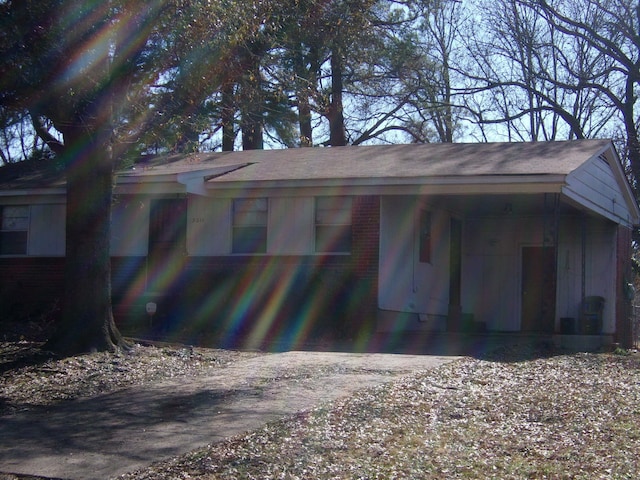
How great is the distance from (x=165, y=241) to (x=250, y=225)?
6.61 ft

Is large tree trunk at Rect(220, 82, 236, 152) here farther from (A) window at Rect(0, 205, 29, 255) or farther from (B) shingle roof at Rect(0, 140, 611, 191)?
(A) window at Rect(0, 205, 29, 255)

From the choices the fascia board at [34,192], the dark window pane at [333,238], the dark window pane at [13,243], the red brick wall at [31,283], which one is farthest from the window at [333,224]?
the dark window pane at [13,243]

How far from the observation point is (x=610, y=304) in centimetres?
1892

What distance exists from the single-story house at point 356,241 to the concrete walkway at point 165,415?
4.83m

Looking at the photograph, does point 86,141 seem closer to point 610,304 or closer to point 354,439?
point 354,439

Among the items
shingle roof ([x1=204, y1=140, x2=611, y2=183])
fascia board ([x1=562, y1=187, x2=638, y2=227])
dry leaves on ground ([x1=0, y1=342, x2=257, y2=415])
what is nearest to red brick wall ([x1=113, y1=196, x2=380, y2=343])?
shingle roof ([x1=204, y1=140, x2=611, y2=183])

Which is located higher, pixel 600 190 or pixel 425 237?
pixel 600 190

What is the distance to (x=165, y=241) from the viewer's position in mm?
17938

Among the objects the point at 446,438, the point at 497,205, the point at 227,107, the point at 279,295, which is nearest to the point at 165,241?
the point at 279,295

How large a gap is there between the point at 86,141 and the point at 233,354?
381 centimetres

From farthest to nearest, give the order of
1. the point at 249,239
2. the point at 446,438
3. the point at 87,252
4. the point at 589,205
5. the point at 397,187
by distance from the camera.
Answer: the point at 249,239 < the point at 589,205 < the point at 397,187 < the point at 87,252 < the point at 446,438

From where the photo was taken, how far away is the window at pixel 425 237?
17.3 meters

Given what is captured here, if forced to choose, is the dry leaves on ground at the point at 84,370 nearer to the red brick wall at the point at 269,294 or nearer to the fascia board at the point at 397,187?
the red brick wall at the point at 269,294

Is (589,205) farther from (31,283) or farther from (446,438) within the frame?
(31,283)
